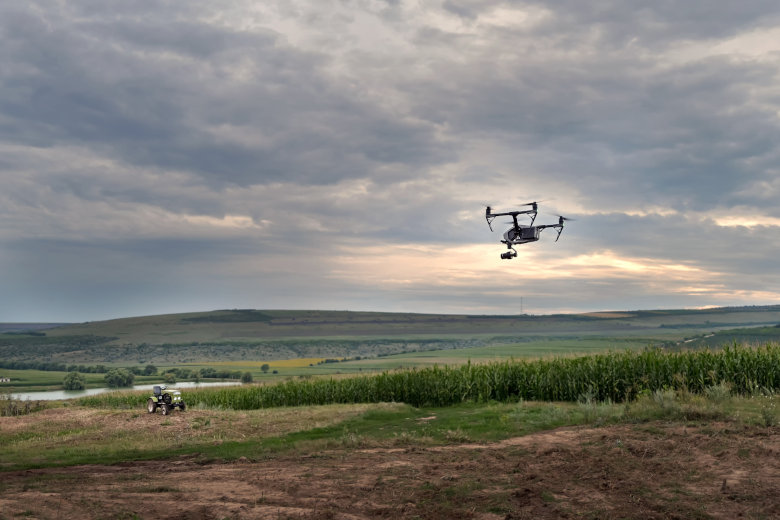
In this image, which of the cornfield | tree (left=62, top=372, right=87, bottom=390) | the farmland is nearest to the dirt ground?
the farmland

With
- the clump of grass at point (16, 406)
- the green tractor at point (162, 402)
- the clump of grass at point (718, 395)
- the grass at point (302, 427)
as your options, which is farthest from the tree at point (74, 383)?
the clump of grass at point (718, 395)

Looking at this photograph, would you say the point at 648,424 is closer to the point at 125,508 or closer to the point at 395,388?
the point at 125,508

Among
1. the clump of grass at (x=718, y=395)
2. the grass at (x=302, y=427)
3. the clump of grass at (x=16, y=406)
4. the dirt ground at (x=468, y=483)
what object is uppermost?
the clump of grass at (x=718, y=395)

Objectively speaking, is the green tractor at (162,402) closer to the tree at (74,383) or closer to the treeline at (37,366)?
the tree at (74,383)

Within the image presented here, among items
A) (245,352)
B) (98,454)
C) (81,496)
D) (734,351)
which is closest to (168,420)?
(98,454)

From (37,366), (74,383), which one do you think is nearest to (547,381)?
(74,383)

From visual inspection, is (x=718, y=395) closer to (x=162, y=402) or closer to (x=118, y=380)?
(x=162, y=402)

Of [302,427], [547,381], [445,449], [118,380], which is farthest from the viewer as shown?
[118,380]
